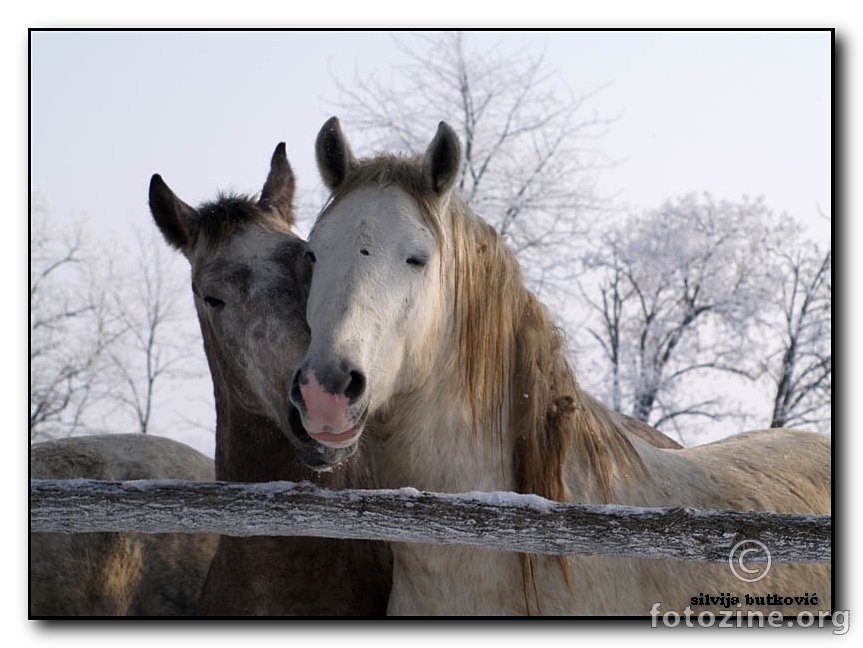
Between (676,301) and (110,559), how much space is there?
16.6 feet

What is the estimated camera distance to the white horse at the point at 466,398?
2.34 meters

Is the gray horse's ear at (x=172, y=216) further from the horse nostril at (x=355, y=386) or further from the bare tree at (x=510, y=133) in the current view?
the bare tree at (x=510, y=133)

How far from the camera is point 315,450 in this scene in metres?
2.41

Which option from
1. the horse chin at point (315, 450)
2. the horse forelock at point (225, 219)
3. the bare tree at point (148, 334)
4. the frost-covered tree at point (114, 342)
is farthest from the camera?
the bare tree at point (148, 334)

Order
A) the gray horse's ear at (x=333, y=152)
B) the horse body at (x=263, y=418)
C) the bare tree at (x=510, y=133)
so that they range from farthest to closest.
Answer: the bare tree at (x=510, y=133), the horse body at (x=263, y=418), the gray horse's ear at (x=333, y=152)

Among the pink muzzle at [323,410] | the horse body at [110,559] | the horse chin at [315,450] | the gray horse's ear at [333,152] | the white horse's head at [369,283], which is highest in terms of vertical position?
the gray horse's ear at [333,152]

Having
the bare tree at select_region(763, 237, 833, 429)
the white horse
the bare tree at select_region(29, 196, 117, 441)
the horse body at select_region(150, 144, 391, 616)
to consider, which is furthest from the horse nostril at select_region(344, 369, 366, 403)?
the bare tree at select_region(763, 237, 833, 429)

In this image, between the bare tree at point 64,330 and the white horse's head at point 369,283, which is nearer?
the white horse's head at point 369,283

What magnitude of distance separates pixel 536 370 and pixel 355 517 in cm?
69

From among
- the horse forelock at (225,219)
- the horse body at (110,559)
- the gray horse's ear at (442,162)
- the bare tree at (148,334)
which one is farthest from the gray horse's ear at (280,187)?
the bare tree at (148,334)

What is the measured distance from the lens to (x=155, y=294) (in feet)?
16.8

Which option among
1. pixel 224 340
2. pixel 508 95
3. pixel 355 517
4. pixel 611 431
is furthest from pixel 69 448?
pixel 508 95

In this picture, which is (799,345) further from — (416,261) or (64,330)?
(64,330)

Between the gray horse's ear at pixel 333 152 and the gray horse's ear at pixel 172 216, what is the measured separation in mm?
752
